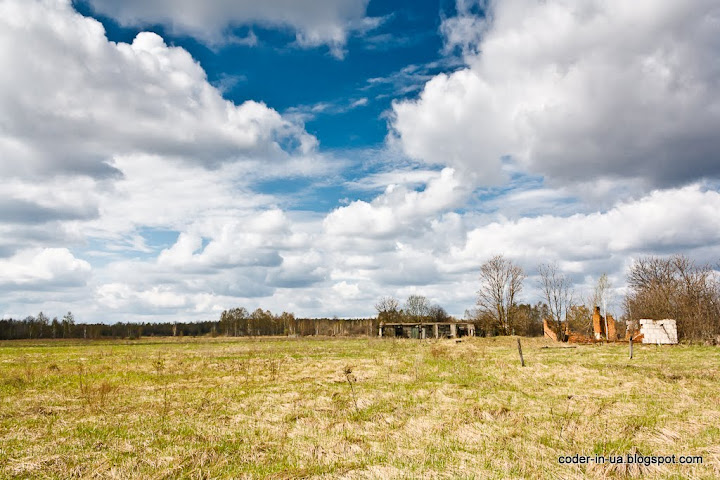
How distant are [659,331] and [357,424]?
44505mm

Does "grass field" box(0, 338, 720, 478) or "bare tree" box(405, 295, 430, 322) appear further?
"bare tree" box(405, 295, 430, 322)

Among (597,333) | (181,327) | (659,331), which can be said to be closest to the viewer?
(659,331)

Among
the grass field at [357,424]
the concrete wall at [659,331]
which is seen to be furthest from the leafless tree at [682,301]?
the grass field at [357,424]

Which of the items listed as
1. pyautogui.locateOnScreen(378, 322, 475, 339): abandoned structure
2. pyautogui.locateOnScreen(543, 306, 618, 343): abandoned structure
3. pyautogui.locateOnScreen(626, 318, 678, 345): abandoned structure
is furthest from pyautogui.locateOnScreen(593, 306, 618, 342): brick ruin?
pyautogui.locateOnScreen(378, 322, 475, 339): abandoned structure

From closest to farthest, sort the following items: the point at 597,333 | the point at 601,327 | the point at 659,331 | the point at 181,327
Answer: the point at 659,331, the point at 597,333, the point at 601,327, the point at 181,327

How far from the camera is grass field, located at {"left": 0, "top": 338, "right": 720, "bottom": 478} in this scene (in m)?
8.05

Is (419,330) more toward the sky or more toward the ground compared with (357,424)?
more toward the ground

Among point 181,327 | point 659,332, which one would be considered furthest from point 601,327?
point 181,327

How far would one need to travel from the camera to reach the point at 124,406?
13.8 metres

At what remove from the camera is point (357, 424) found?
11.2 meters

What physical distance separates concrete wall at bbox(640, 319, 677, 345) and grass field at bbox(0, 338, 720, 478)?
2786 centimetres

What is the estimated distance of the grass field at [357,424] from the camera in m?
8.05

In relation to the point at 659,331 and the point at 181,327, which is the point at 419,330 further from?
the point at 181,327

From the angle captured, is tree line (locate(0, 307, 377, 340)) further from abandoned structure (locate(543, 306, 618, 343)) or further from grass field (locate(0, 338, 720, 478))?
grass field (locate(0, 338, 720, 478))
